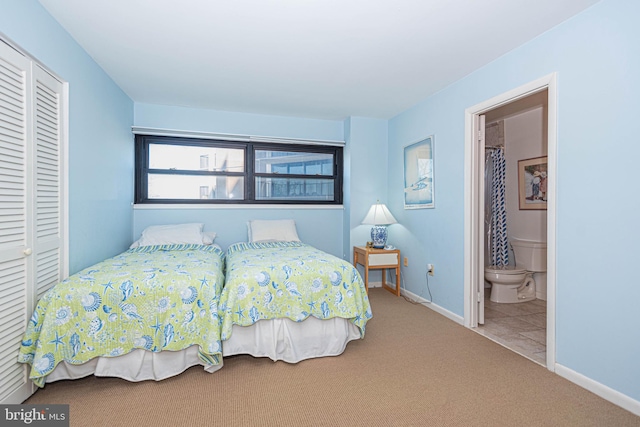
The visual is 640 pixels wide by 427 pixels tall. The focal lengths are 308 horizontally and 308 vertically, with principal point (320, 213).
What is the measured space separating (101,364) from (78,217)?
1128 mm

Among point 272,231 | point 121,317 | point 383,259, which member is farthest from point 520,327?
point 121,317

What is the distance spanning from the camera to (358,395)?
1.83 m

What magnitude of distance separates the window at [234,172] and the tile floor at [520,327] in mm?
2345

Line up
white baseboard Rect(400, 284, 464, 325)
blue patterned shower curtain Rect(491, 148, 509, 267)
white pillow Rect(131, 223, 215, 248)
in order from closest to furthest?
1. white baseboard Rect(400, 284, 464, 325)
2. white pillow Rect(131, 223, 215, 248)
3. blue patterned shower curtain Rect(491, 148, 509, 267)

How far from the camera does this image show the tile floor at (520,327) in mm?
2422

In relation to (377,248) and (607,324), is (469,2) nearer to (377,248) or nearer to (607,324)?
(607,324)

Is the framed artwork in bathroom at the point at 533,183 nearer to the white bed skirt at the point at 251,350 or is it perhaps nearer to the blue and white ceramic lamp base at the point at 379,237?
the blue and white ceramic lamp base at the point at 379,237

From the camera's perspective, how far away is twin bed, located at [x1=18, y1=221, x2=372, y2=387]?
183 cm

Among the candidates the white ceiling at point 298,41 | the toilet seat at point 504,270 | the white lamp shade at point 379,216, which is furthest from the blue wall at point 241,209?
the toilet seat at point 504,270

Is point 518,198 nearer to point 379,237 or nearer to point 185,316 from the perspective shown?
point 379,237

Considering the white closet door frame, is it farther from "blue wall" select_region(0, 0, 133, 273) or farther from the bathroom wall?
the bathroom wall

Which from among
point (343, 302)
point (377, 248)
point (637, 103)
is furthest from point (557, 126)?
point (377, 248)

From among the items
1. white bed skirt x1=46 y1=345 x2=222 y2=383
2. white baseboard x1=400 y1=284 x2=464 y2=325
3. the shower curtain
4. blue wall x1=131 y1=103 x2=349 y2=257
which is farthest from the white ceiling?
white baseboard x1=400 y1=284 x2=464 y2=325

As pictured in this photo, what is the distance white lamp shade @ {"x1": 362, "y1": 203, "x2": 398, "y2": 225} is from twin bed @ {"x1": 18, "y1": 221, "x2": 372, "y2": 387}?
138 centimetres
